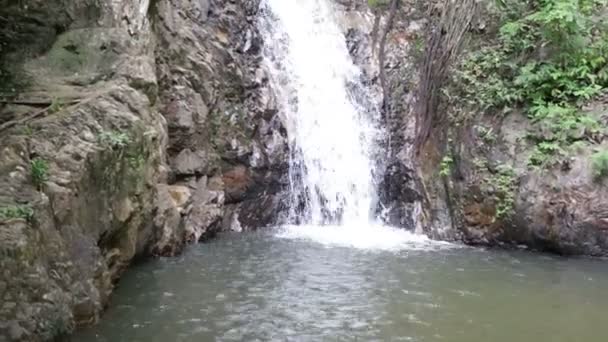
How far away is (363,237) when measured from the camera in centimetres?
1028

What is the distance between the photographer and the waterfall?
1174 centimetres

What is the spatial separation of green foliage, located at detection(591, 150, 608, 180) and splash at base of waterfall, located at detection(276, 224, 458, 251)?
2.47 m

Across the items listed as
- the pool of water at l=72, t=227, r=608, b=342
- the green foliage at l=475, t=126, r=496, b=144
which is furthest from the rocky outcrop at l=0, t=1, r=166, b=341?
the green foliage at l=475, t=126, r=496, b=144

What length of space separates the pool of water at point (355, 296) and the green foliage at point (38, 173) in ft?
4.34

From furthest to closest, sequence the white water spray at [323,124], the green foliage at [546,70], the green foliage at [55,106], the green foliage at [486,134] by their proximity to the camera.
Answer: the white water spray at [323,124] < the green foliage at [486,134] < the green foliage at [546,70] < the green foliage at [55,106]

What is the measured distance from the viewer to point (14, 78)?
639cm

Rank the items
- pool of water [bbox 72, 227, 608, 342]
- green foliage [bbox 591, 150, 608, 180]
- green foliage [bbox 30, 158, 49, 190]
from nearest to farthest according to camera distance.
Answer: green foliage [bbox 30, 158, 49, 190] < pool of water [bbox 72, 227, 608, 342] < green foliage [bbox 591, 150, 608, 180]

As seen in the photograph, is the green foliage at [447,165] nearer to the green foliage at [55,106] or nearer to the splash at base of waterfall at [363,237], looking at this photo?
the splash at base of waterfall at [363,237]

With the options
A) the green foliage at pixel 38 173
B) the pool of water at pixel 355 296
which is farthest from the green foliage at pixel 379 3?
the green foliage at pixel 38 173

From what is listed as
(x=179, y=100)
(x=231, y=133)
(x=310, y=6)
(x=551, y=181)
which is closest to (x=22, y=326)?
(x=179, y=100)

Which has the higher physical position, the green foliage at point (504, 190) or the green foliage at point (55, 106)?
the green foliage at point (55, 106)

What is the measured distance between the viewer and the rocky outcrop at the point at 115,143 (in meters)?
4.89

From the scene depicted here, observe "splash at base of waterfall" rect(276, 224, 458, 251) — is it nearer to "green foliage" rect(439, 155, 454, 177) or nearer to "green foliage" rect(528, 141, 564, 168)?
"green foliage" rect(439, 155, 454, 177)

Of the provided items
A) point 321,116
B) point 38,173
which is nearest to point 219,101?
point 321,116
